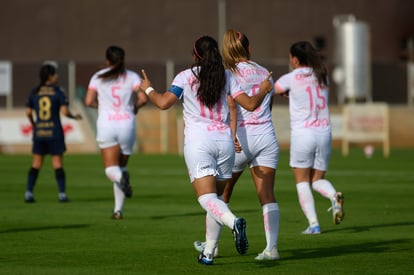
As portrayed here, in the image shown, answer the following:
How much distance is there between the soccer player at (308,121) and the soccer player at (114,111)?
2.71m

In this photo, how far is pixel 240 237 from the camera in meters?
10.4

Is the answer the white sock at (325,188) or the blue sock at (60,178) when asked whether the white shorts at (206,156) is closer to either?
the white sock at (325,188)

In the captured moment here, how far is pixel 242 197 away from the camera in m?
20.0

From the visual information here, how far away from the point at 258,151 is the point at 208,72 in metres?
1.18

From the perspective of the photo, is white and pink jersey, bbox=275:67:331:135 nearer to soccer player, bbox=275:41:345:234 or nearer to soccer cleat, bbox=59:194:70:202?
soccer player, bbox=275:41:345:234

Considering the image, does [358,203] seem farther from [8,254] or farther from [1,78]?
[1,78]

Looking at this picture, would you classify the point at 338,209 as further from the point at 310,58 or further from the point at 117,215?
the point at 117,215

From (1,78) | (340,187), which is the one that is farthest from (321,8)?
(340,187)

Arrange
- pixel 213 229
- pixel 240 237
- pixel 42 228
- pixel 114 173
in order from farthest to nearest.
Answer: pixel 114 173 → pixel 42 228 → pixel 213 229 → pixel 240 237

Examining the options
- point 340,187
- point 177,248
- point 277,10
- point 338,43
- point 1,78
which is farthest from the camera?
point 277,10

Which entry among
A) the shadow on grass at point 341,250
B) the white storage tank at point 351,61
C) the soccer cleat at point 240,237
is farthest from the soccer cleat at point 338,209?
the white storage tank at point 351,61

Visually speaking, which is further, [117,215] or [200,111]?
[117,215]

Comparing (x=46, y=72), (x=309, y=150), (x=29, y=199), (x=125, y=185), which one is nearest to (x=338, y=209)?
(x=309, y=150)

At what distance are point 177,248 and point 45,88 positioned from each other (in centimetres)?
731
